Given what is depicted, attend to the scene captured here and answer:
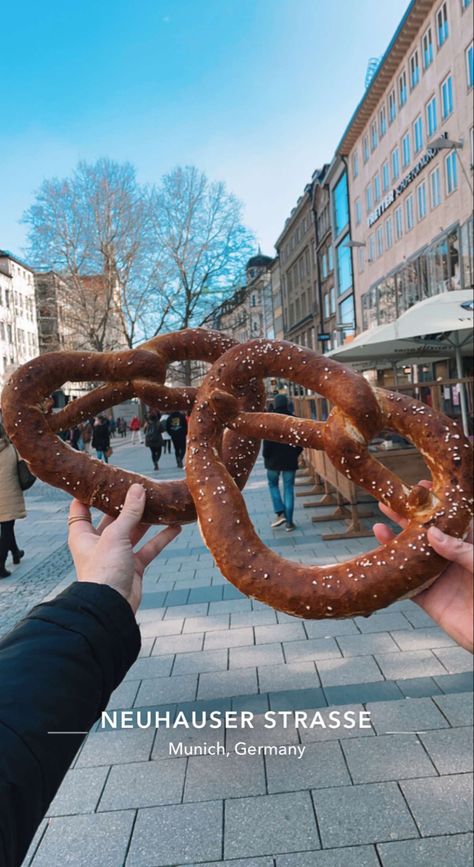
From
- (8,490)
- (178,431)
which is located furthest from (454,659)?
(178,431)

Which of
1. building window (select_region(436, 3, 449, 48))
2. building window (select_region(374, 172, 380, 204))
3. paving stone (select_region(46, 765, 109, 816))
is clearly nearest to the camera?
paving stone (select_region(46, 765, 109, 816))

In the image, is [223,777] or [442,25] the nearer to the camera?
[223,777]

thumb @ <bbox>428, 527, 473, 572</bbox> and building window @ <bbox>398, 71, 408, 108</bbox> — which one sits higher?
building window @ <bbox>398, 71, 408, 108</bbox>

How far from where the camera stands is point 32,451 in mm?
1601

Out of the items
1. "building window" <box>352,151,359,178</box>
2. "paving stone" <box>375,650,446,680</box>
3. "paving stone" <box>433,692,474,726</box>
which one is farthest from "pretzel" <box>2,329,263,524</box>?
"building window" <box>352,151,359,178</box>

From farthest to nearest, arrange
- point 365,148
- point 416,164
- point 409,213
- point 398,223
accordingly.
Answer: point 365,148
point 398,223
point 409,213
point 416,164

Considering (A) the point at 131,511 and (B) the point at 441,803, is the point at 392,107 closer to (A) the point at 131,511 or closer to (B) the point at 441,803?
(B) the point at 441,803

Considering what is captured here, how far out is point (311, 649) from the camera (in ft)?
11.7

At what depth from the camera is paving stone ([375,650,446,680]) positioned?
10.4 feet

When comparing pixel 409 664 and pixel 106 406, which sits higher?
pixel 106 406

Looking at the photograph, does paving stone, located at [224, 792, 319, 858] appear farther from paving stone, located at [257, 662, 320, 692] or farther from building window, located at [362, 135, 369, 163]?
building window, located at [362, 135, 369, 163]

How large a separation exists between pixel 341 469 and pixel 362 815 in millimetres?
1521

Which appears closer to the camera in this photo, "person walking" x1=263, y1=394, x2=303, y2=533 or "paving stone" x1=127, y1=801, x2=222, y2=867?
"paving stone" x1=127, y1=801, x2=222, y2=867

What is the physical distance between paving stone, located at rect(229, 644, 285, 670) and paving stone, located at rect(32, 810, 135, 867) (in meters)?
1.25
